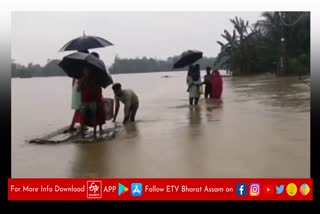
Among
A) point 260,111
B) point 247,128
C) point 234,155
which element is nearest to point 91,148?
point 234,155

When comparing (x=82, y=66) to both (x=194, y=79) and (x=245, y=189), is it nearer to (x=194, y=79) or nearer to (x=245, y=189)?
(x=245, y=189)

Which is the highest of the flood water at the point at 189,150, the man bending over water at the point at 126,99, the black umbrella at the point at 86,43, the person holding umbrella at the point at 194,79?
the black umbrella at the point at 86,43

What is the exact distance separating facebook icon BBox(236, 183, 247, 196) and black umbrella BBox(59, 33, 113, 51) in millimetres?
4027

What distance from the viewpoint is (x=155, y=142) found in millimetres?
6344

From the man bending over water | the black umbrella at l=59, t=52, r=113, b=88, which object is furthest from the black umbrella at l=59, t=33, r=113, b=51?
the man bending over water

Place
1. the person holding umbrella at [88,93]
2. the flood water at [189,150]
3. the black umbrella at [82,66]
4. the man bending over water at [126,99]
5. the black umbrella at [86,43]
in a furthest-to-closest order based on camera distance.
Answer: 1. the man bending over water at [126,99]
2. the black umbrella at [86,43]
3. the person holding umbrella at [88,93]
4. the black umbrella at [82,66]
5. the flood water at [189,150]

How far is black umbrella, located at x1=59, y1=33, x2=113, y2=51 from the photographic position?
6.70 meters

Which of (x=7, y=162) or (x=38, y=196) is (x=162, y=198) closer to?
(x=38, y=196)

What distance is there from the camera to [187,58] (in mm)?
11117

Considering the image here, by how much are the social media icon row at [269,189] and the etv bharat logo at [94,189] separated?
1075mm

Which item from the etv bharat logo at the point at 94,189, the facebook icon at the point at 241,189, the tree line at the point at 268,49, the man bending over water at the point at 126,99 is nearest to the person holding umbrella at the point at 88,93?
the man bending over water at the point at 126,99

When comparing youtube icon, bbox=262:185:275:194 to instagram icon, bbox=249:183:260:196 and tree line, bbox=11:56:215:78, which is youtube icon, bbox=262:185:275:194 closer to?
instagram icon, bbox=249:183:260:196

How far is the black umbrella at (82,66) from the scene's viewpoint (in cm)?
607

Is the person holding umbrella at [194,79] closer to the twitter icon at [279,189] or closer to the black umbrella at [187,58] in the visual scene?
the black umbrella at [187,58]
